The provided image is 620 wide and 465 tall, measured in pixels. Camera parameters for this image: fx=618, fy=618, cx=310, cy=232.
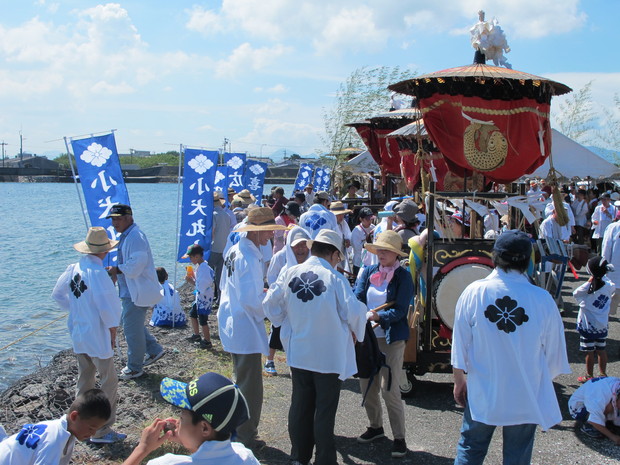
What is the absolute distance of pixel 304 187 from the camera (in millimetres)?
21688

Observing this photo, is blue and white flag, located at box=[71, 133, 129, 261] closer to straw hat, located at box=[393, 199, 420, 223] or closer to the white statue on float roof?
straw hat, located at box=[393, 199, 420, 223]

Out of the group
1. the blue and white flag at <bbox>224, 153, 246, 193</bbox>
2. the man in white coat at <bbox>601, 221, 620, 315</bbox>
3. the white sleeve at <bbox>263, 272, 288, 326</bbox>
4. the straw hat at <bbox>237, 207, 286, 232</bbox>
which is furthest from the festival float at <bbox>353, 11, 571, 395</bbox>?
the blue and white flag at <bbox>224, 153, 246, 193</bbox>

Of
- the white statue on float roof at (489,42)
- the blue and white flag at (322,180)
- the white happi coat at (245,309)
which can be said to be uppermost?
the white statue on float roof at (489,42)

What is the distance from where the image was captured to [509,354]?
3.71 meters

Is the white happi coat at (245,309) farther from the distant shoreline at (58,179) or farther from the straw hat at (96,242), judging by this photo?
the distant shoreline at (58,179)

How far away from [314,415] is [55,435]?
2.00 metres

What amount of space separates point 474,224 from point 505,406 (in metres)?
4.27

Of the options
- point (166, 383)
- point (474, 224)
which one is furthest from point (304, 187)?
point (166, 383)

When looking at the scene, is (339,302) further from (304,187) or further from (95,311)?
(304,187)

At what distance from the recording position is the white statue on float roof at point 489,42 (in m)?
7.01

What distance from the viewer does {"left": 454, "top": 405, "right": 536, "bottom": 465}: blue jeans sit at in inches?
149

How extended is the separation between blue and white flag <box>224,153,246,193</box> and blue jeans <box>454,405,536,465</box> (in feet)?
43.5

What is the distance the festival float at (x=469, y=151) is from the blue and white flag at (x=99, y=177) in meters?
3.61

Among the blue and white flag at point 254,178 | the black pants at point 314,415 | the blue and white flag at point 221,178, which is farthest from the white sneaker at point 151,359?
the blue and white flag at point 254,178
